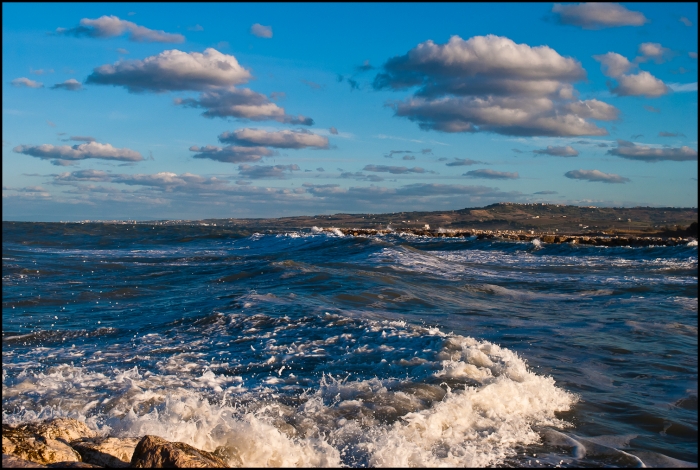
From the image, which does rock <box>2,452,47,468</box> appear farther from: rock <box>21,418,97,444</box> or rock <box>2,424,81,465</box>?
rock <box>21,418,97,444</box>

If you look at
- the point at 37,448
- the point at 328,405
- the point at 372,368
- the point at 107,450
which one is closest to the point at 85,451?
the point at 107,450

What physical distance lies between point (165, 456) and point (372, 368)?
4.10m

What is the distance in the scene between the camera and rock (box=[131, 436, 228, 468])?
4.16 metres

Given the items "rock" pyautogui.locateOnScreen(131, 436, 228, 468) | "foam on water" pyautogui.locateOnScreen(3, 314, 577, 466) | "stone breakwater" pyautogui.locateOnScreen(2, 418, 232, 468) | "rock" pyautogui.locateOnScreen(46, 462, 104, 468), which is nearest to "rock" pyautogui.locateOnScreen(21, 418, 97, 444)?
"stone breakwater" pyautogui.locateOnScreen(2, 418, 232, 468)

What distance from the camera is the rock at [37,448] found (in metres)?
4.49

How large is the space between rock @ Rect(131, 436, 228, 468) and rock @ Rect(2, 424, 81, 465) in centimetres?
66

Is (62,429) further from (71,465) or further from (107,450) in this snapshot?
(71,465)

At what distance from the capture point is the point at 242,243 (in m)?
45.2

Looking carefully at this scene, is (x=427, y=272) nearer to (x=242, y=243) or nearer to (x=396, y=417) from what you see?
(x=396, y=417)

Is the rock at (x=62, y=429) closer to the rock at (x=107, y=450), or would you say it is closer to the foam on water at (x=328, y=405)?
the rock at (x=107, y=450)

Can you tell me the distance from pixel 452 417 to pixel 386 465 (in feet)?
4.23

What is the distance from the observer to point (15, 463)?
4.04 meters

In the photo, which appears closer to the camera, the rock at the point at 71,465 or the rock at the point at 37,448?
the rock at the point at 71,465

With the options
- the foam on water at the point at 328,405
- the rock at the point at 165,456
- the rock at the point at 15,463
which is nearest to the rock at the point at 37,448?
the rock at the point at 15,463
